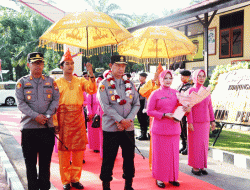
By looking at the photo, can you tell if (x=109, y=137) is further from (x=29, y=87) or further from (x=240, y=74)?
(x=240, y=74)

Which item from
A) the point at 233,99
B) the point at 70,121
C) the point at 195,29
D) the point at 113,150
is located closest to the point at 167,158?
the point at 113,150

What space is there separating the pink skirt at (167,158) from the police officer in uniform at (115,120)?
70cm

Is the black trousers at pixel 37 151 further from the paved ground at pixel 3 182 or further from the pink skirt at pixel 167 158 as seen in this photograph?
the pink skirt at pixel 167 158

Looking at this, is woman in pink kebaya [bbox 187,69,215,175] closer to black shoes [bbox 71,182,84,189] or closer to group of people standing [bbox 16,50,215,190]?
group of people standing [bbox 16,50,215,190]

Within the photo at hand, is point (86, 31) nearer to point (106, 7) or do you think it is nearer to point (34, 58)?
point (34, 58)

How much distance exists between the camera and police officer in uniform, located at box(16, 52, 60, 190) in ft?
12.9

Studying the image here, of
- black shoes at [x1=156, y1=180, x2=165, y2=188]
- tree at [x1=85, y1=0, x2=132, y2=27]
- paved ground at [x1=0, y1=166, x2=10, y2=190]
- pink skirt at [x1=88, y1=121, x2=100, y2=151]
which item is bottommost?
paved ground at [x1=0, y1=166, x2=10, y2=190]

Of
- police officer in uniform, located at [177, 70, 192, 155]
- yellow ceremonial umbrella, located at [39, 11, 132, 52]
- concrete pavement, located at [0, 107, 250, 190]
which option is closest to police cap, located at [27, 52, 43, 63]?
yellow ceremonial umbrella, located at [39, 11, 132, 52]

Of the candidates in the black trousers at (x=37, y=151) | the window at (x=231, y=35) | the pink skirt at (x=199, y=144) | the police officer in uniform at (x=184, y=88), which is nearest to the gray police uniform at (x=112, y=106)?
the black trousers at (x=37, y=151)

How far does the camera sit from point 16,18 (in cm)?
3547

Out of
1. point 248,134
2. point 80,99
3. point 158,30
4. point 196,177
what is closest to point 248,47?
point 248,134

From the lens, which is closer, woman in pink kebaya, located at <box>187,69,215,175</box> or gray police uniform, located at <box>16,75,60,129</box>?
gray police uniform, located at <box>16,75,60,129</box>

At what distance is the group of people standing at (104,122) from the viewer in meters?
3.98

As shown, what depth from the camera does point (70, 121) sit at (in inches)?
180
